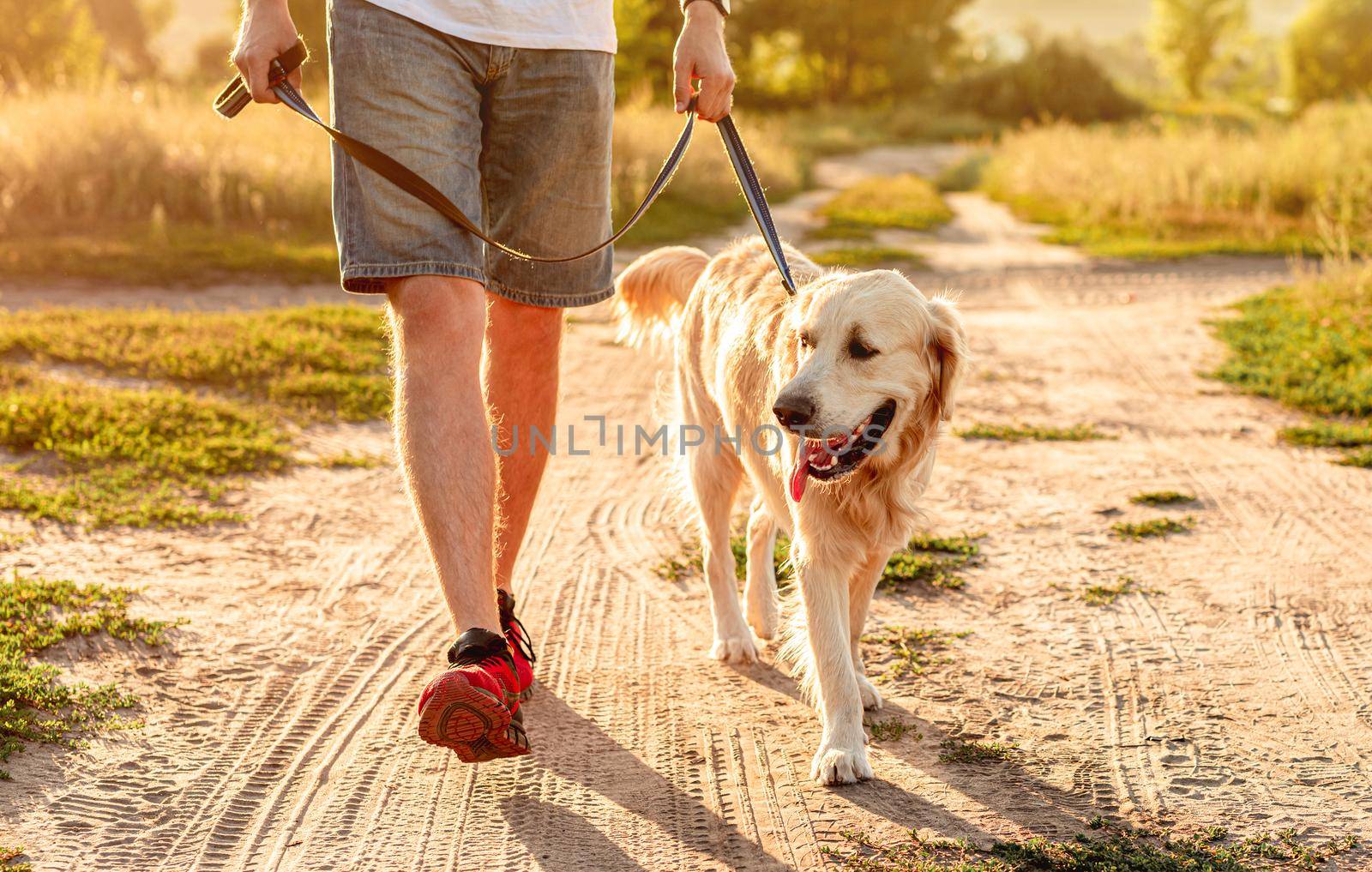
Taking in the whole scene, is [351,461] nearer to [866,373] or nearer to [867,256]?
[866,373]

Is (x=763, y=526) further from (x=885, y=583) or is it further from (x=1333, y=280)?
(x=1333, y=280)

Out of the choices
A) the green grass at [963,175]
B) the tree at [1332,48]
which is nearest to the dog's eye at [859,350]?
A: the green grass at [963,175]

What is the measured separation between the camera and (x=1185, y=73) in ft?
189

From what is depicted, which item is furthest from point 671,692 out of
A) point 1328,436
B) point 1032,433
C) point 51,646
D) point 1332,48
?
point 1332,48

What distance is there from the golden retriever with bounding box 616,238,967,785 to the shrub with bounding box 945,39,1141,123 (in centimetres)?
4006

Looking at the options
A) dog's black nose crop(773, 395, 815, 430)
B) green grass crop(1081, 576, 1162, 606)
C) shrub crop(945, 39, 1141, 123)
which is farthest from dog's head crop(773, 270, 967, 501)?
shrub crop(945, 39, 1141, 123)

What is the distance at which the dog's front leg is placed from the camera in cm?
280

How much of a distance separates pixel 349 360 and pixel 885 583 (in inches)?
159

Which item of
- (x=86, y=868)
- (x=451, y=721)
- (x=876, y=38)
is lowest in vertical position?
(x=86, y=868)

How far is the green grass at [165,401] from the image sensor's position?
15.5 ft

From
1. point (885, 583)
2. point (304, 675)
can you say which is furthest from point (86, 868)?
point (885, 583)

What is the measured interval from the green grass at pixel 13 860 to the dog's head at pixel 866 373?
1.81 m

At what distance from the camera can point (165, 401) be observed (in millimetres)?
5785

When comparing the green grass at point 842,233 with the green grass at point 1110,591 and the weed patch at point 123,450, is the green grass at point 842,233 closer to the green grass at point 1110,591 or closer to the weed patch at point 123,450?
the weed patch at point 123,450
